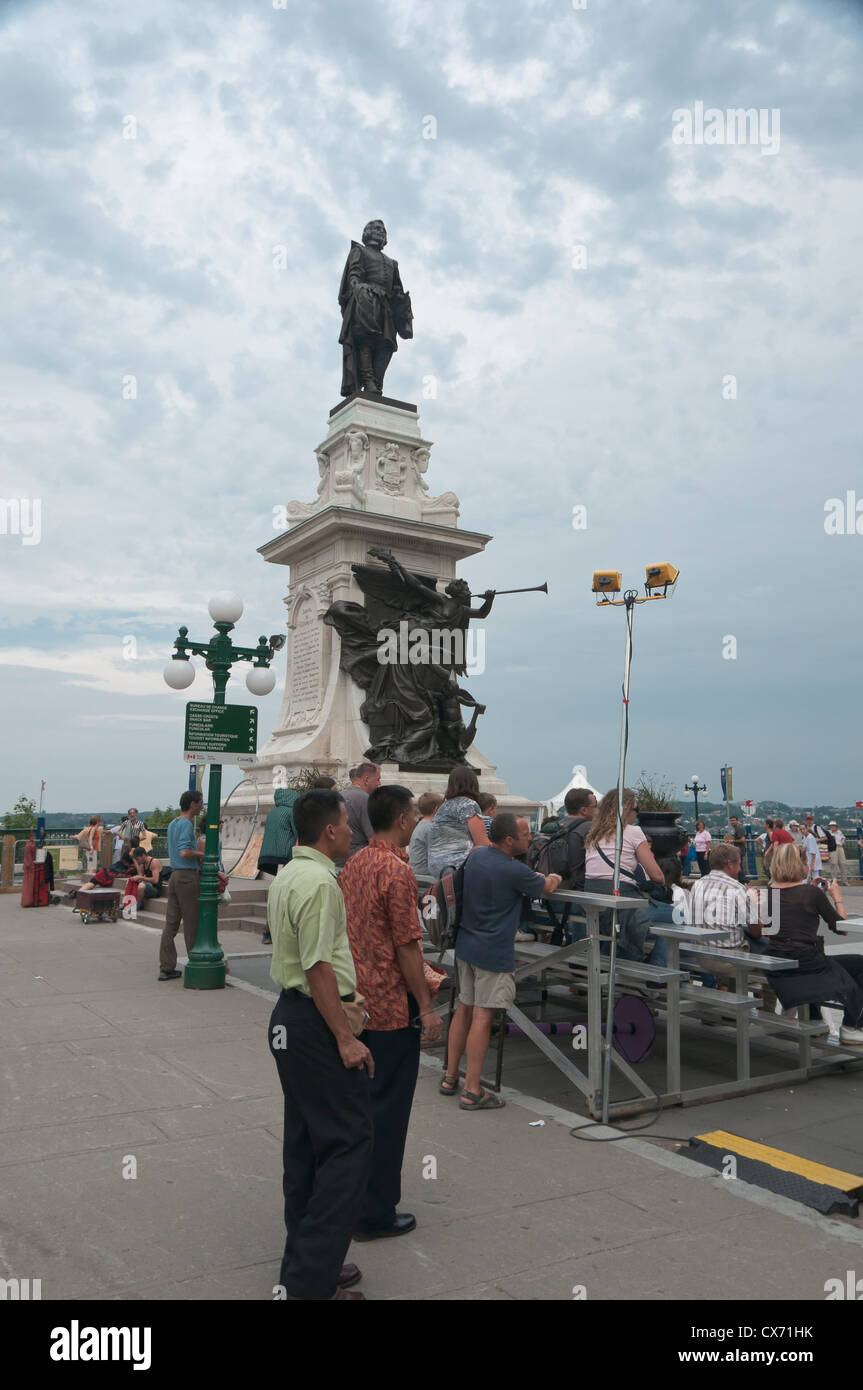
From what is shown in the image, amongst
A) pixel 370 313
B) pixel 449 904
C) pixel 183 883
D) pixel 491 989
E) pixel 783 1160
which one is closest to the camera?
pixel 783 1160

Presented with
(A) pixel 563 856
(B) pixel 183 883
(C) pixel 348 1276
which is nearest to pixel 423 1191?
(C) pixel 348 1276

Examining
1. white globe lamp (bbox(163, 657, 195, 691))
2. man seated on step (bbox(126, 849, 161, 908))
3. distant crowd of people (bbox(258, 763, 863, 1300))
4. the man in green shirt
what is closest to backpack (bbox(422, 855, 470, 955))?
distant crowd of people (bbox(258, 763, 863, 1300))

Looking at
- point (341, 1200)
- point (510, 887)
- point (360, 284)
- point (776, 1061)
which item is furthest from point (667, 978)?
point (360, 284)

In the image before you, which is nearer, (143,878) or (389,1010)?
(389,1010)

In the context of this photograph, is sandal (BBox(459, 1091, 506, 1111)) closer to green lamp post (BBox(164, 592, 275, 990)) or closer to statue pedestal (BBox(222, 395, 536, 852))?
green lamp post (BBox(164, 592, 275, 990))

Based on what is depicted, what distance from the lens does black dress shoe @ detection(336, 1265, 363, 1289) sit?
3412 millimetres

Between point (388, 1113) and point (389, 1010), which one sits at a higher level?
point (389, 1010)

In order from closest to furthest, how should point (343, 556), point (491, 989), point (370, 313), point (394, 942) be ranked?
point (394, 942), point (491, 989), point (343, 556), point (370, 313)

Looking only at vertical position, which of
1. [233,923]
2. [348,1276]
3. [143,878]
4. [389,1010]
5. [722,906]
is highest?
[722,906]

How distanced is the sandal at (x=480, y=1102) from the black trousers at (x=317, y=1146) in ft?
7.83

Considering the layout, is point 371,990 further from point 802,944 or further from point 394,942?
point 802,944

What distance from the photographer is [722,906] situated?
6578 mm

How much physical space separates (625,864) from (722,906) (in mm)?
723
